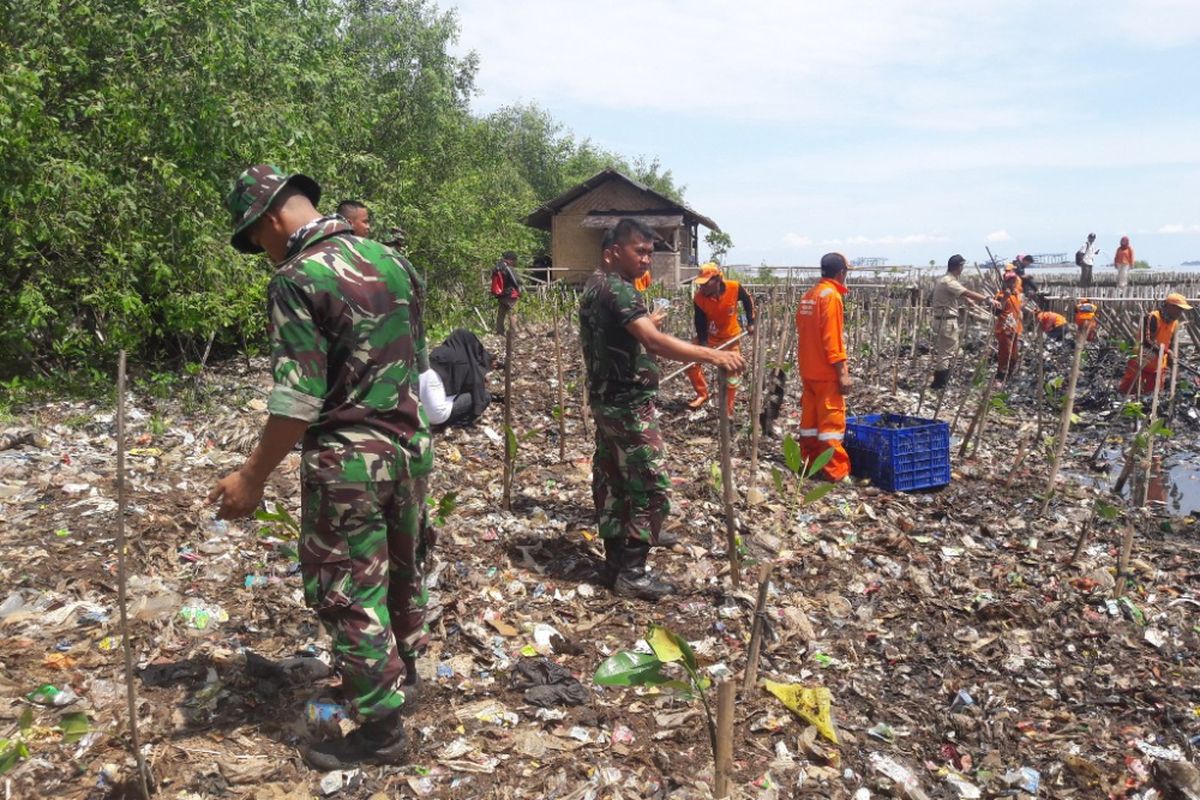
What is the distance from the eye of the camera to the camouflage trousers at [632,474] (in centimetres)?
405

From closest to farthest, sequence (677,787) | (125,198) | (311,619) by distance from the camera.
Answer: (677,787) < (311,619) < (125,198)

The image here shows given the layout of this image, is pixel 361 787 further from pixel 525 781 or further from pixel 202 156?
pixel 202 156

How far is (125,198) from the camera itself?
7039 mm

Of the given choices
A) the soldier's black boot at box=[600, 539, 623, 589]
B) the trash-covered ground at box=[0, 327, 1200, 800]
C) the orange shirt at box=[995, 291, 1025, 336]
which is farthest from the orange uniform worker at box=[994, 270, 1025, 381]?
the soldier's black boot at box=[600, 539, 623, 589]

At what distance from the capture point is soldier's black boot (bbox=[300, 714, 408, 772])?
2668mm

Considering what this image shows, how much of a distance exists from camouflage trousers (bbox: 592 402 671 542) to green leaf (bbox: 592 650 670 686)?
1.87 m

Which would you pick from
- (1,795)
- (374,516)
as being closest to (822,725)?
(374,516)

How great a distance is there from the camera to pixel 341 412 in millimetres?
2443

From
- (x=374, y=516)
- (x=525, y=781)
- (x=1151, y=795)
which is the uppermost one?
(x=374, y=516)

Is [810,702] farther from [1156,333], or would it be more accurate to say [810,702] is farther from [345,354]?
[1156,333]

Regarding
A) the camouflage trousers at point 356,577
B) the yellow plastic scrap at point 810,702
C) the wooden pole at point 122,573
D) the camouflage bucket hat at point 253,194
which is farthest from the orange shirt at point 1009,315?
the wooden pole at point 122,573

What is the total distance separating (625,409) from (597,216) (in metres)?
21.8

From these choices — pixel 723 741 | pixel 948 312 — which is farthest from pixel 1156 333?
pixel 723 741

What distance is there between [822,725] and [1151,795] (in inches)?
44.4
